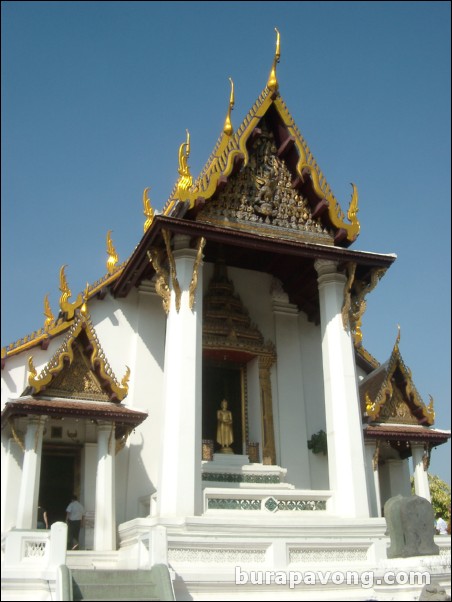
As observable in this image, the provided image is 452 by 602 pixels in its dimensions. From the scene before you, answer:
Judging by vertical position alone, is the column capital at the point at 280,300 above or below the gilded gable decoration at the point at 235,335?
above

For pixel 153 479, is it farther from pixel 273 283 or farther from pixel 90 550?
pixel 273 283

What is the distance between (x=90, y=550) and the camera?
368 inches

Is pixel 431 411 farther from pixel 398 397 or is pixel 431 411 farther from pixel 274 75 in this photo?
pixel 274 75

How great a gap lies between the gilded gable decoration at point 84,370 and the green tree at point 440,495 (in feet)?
44.8

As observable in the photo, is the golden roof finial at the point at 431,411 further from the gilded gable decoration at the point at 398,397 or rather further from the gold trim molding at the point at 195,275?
the gold trim molding at the point at 195,275

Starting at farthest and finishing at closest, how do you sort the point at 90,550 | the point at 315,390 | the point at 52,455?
the point at 315,390 < the point at 52,455 < the point at 90,550

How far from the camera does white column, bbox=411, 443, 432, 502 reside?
11.7m

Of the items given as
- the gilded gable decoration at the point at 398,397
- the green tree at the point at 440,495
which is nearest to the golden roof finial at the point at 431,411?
the gilded gable decoration at the point at 398,397

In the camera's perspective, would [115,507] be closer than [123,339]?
Yes

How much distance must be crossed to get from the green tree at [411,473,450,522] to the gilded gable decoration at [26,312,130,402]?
13.7 meters

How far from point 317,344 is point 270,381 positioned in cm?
131

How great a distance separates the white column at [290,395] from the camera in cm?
1130

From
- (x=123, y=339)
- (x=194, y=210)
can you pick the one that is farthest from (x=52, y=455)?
(x=194, y=210)
